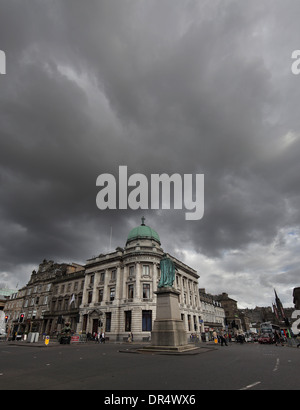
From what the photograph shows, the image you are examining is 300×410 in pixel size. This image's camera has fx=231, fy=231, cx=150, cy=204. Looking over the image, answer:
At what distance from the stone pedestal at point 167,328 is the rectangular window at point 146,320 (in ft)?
76.4

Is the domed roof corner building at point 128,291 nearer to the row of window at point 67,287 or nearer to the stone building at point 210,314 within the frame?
the row of window at point 67,287

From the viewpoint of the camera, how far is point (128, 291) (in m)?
41.9

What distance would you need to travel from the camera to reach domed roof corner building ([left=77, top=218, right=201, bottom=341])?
38.9 meters

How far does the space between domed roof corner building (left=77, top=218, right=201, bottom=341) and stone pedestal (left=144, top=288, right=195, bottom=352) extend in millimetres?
22721

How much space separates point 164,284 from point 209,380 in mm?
11800

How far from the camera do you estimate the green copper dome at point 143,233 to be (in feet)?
161

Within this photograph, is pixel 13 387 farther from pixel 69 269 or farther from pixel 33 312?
pixel 33 312

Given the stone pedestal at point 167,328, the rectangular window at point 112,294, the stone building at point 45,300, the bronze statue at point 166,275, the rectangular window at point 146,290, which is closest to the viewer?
the stone pedestal at point 167,328

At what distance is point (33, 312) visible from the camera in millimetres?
58000

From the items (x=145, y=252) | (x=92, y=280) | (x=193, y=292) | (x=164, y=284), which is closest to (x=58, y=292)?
(x=92, y=280)

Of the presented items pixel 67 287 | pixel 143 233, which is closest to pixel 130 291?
pixel 143 233

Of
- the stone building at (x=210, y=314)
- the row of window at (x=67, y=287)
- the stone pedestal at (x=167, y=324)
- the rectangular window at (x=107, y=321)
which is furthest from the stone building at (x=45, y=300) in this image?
the stone pedestal at (x=167, y=324)
